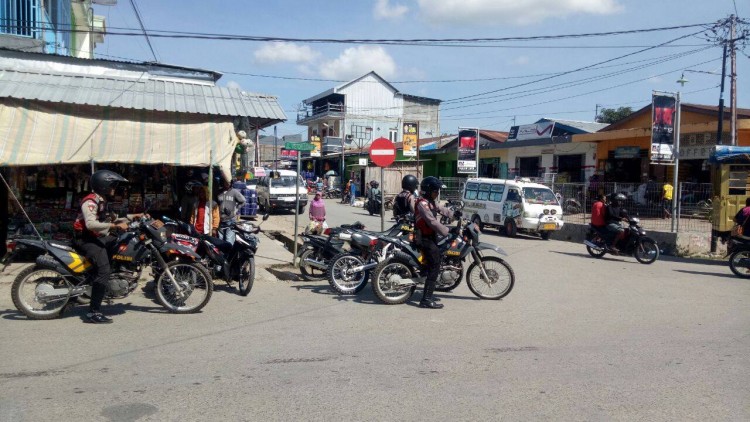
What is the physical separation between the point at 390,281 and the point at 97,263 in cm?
384

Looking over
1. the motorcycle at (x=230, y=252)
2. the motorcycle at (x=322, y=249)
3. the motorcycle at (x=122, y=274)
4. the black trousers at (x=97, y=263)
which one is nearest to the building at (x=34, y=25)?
the motorcycle at (x=230, y=252)

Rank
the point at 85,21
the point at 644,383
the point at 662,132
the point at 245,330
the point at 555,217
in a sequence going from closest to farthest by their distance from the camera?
the point at 644,383
the point at 245,330
the point at 662,132
the point at 555,217
the point at 85,21

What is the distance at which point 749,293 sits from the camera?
392 inches

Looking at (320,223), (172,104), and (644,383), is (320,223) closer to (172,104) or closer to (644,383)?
(172,104)

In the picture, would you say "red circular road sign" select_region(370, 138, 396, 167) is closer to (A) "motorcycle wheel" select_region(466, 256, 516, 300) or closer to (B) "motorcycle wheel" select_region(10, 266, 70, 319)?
(A) "motorcycle wheel" select_region(466, 256, 516, 300)

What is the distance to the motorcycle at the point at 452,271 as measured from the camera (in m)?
8.43

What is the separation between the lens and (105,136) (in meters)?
10.3

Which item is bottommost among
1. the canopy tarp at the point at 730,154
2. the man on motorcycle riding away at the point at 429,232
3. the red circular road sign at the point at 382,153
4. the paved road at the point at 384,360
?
the paved road at the point at 384,360

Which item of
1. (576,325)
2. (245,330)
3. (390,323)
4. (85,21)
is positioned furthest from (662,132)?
(85,21)

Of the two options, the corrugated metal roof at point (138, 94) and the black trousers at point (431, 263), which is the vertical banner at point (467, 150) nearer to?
the corrugated metal roof at point (138, 94)

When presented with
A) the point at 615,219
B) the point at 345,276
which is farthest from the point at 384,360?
the point at 615,219

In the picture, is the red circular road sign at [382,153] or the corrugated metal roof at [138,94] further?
the red circular road sign at [382,153]

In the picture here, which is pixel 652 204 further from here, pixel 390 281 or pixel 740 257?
pixel 390 281

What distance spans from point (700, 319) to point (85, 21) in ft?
79.5
